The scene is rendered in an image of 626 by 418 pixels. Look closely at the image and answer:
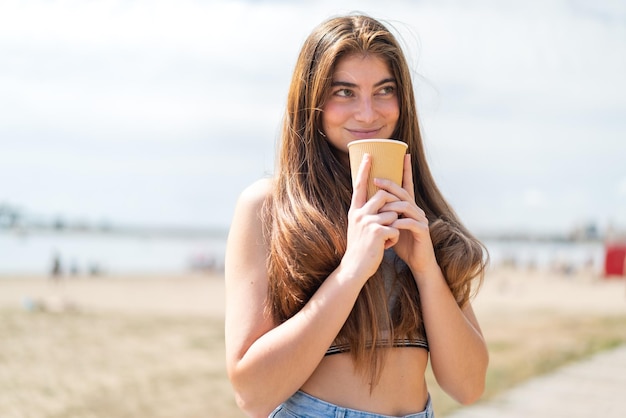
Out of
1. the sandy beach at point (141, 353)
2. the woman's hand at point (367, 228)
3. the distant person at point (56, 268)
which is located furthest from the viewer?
the distant person at point (56, 268)

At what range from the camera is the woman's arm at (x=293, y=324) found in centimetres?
163

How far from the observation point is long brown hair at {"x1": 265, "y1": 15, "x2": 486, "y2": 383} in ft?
5.73

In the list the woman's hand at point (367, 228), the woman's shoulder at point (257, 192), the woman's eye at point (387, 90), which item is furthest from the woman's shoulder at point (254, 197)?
the woman's eye at point (387, 90)

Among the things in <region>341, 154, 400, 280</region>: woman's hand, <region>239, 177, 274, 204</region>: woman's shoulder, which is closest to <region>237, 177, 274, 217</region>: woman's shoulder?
<region>239, 177, 274, 204</region>: woman's shoulder

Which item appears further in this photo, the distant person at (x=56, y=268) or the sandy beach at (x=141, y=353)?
the distant person at (x=56, y=268)

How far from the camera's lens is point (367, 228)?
5.33 ft

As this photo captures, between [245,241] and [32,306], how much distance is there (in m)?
18.7

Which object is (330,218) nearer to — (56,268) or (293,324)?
(293,324)

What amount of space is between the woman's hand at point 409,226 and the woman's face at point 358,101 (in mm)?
152

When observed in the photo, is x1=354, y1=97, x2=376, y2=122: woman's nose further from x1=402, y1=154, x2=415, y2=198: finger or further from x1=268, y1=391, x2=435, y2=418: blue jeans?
x1=268, y1=391, x2=435, y2=418: blue jeans

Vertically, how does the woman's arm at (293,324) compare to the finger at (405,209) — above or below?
below

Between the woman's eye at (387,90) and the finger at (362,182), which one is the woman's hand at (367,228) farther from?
the woman's eye at (387,90)

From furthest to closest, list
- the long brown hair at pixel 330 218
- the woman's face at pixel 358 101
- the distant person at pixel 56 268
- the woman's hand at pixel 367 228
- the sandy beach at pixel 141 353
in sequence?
the distant person at pixel 56 268 → the sandy beach at pixel 141 353 → the woman's face at pixel 358 101 → the long brown hair at pixel 330 218 → the woman's hand at pixel 367 228

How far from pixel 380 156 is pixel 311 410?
645 millimetres
